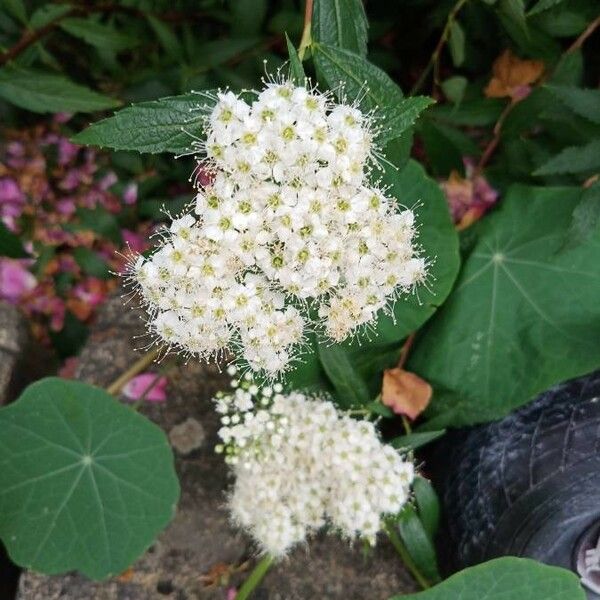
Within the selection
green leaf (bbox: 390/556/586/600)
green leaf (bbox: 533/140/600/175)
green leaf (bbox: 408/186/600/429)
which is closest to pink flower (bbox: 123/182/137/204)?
green leaf (bbox: 408/186/600/429)

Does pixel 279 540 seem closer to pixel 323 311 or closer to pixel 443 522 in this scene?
pixel 443 522

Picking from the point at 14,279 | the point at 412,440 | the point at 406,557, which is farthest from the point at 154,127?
the point at 14,279

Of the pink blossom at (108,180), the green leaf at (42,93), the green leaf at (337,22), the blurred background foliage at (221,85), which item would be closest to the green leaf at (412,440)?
the blurred background foliage at (221,85)

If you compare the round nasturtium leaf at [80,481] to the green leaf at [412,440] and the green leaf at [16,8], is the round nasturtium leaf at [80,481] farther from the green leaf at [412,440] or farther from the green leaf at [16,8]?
the green leaf at [16,8]

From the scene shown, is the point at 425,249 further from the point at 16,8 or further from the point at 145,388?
the point at 16,8

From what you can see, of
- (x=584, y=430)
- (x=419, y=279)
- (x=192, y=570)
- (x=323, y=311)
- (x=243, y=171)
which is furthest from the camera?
(x=192, y=570)

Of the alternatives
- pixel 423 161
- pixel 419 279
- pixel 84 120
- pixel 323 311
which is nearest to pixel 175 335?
pixel 323 311
